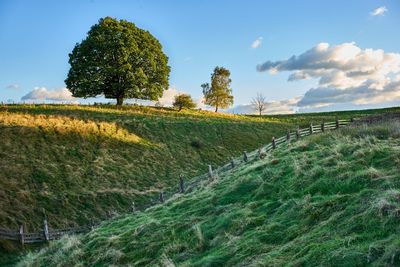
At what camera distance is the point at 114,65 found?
5281 centimetres

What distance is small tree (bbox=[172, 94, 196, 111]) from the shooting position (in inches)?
2426

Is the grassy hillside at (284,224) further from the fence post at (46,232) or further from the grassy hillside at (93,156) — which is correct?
the grassy hillside at (93,156)

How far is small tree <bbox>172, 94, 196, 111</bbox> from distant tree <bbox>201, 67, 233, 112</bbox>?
16.0 metres

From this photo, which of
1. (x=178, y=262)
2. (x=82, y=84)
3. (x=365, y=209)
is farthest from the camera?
(x=82, y=84)

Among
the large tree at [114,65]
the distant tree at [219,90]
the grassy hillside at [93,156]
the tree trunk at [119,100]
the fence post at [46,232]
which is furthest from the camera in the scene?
the distant tree at [219,90]

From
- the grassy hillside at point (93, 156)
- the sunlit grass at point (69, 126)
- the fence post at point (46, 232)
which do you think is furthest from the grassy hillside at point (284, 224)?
the sunlit grass at point (69, 126)

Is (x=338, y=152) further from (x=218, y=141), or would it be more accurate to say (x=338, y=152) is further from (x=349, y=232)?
(x=218, y=141)

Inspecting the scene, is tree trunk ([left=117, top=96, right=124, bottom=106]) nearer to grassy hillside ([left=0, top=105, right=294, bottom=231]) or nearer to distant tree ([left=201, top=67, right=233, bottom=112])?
grassy hillside ([left=0, top=105, right=294, bottom=231])

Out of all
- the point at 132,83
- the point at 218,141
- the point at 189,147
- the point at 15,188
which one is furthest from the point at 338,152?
the point at 132,83

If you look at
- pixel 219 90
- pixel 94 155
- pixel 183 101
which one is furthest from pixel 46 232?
pixel 219 90

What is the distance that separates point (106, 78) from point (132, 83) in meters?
3.79

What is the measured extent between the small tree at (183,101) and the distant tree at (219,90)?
16.0 meters

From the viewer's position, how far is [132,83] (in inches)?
2094

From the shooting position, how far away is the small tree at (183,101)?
202 ft
